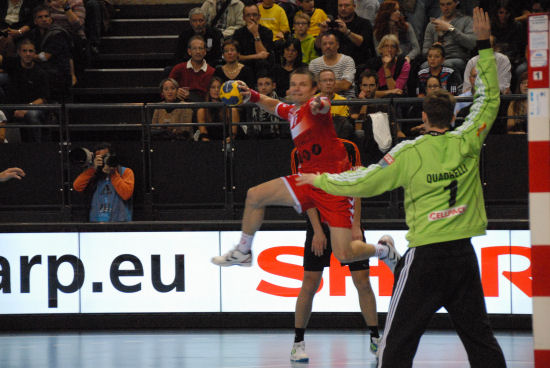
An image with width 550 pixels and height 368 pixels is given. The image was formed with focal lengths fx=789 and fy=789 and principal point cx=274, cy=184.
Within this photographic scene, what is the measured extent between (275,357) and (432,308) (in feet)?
10.7

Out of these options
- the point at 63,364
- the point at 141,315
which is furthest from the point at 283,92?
the point at 63,364

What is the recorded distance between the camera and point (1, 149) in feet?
32.0

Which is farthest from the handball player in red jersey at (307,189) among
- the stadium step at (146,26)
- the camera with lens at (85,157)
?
the stadium step at (146,26)

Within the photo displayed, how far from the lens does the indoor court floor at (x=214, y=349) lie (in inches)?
301

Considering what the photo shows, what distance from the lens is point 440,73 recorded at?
403 inches

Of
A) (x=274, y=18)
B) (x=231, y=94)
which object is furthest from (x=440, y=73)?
(x=231, y=94)

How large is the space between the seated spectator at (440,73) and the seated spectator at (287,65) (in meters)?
1.80

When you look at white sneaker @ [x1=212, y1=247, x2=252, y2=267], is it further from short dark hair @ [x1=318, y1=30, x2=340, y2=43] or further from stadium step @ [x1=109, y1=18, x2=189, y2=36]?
stadium step @ [x1=109, y1=18, x2=189, y2=36]

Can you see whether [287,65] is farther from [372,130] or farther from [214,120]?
[372,130]

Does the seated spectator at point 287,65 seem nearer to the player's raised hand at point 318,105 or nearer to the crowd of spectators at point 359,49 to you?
the crowd of spectators at point 359,49

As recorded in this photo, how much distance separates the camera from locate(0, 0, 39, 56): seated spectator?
41.0ft

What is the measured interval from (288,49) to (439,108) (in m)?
6.26

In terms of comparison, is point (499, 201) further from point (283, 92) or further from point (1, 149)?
point (1, 149)

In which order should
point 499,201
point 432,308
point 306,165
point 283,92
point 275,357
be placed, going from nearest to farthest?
point 432,308 → point 306,165 → point 275,357 → point 499,201 → point 283,92
